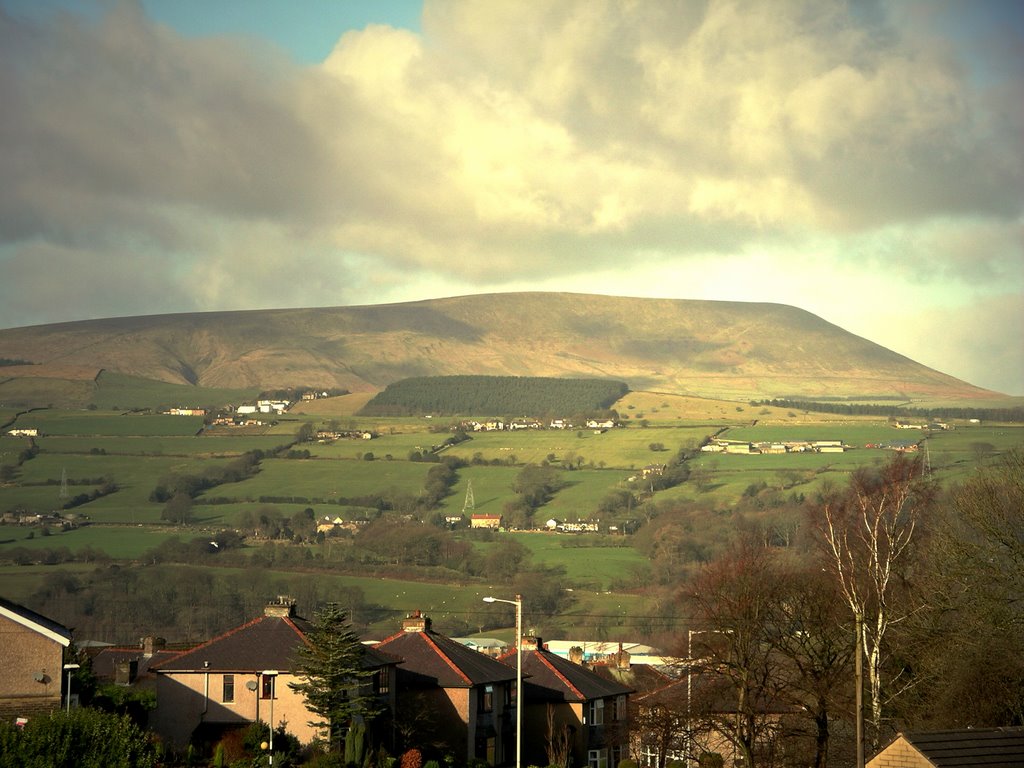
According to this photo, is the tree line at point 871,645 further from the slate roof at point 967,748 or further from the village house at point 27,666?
the village house at point 27,666

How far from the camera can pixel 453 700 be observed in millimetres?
63750

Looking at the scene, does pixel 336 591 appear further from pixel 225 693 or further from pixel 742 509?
pixel 225 693

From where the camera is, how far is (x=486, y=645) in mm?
117562

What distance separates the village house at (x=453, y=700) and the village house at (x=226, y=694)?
4.45 metres

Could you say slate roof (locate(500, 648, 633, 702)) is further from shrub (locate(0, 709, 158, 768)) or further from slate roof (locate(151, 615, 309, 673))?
shrub (locate(0, 709, 158, 768))

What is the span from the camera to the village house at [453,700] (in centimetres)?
6281

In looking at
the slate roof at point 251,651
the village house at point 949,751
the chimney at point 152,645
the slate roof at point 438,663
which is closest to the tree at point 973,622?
the village house at point 949,751

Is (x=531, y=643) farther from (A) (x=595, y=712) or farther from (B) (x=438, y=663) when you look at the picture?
(B) (x=438, y=663)

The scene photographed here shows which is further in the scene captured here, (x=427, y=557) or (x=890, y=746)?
(x=427, y=557)

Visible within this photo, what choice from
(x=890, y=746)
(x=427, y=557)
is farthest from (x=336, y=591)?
(x=890, y=746)

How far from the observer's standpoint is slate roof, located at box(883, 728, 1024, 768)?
3641 centimetres

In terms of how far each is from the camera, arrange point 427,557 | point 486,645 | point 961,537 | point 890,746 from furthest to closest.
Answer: point 427,557
point 486,645
point 961,537
point 890,746

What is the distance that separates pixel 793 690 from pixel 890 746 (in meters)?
20.1

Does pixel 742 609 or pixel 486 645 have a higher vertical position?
pixel 742 609
